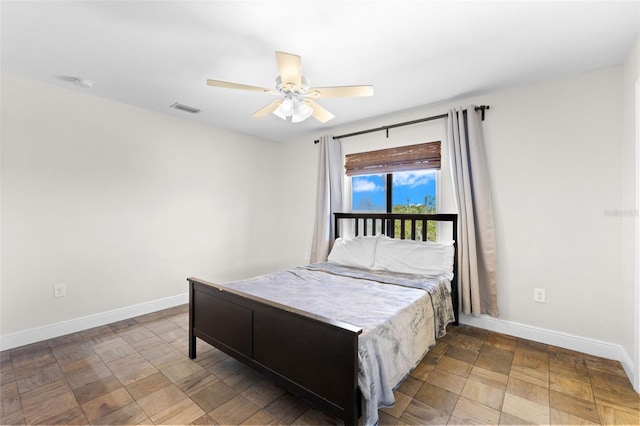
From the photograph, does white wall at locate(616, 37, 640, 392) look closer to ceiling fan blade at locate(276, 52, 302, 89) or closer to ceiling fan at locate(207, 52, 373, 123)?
ceiling fan at locate(207, 52, 373, 123)

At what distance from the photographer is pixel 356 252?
3.22 meters

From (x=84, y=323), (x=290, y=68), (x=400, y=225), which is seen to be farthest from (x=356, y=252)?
(x=84, y=323)

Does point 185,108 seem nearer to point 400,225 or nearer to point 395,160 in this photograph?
point 395,160

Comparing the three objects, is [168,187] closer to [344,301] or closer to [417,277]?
[344,301]

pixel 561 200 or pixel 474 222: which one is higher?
pixel 561 200

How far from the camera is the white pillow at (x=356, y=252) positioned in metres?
3.12

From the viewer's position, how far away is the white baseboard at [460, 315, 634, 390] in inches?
86.2

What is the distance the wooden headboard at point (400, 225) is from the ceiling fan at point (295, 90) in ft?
5.10

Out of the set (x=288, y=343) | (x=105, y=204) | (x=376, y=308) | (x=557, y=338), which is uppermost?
(x=105, y=204)

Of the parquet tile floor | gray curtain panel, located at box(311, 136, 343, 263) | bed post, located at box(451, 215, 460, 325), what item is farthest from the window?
the parquet tile floor

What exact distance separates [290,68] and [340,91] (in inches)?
16.8

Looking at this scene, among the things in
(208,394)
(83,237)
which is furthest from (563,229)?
(83,237)

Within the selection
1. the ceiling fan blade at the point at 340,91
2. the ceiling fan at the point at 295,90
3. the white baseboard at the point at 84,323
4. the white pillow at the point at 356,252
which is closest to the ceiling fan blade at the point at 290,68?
the ceiling fan at the point at 295,90

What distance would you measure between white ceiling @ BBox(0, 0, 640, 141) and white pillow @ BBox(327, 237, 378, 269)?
5.23 ft
